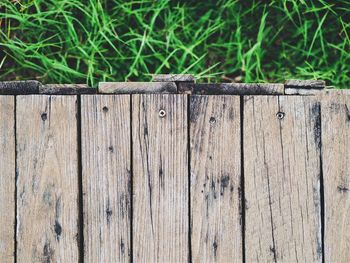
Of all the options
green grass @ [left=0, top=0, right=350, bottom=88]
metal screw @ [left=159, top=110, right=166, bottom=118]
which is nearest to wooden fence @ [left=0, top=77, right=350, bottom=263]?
metal screw @ [left=159, top=110, right=166, bottom=118]

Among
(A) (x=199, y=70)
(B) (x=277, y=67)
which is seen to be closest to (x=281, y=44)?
(B) (x=277, y=67)

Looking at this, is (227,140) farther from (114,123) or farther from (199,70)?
(199,70)

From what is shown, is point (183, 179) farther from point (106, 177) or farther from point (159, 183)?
point (106, 177)

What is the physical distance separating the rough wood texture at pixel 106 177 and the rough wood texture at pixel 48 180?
6 centimetres

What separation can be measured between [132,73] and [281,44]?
2.74 ft

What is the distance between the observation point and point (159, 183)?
6.23 feet

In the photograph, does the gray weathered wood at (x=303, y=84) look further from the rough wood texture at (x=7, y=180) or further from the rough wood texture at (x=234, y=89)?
the rough wood texture at (x=7, y=180)

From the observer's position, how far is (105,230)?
190cm

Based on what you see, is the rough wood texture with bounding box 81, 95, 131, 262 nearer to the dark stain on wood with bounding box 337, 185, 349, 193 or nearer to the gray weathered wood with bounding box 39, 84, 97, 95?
the gray weathered wood with bounding box 39, 84, 97, 95

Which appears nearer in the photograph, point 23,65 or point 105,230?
point 105,230

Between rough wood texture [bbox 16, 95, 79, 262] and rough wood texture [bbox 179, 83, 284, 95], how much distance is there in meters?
0.51

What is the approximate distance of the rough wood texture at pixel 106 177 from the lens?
190 cm

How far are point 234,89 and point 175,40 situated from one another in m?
0.60

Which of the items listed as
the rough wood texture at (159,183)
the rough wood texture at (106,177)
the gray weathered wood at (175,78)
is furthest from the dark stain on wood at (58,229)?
the gray weathered wood at (175,78)
